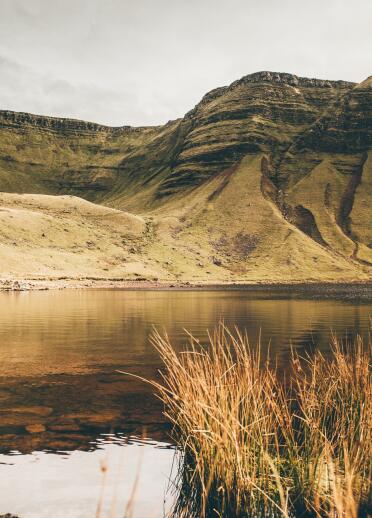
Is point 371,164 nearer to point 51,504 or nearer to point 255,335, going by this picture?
point 255,335

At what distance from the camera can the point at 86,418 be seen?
13211 millimetres

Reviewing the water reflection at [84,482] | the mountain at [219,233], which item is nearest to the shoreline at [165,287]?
the mountain at [219,233]

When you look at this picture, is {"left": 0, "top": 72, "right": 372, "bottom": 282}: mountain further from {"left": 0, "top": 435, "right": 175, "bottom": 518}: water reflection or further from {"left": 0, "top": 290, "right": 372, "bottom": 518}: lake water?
{"left": 0, "top": 435, "right": 175, "bottom": 518}: water reflection

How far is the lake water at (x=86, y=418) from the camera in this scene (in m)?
8.66

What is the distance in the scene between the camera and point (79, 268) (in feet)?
362

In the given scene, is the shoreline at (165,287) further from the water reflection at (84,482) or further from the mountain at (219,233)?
the water reflection at (84,482)

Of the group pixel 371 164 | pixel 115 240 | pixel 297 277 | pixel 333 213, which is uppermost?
pixel 371 164

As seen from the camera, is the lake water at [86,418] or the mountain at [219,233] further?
the mountain at [219,233]

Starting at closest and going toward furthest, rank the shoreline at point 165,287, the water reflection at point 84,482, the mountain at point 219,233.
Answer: the water reflection at point 84,482 < the shoreline at point 165,287 < the mountain at point 219,233

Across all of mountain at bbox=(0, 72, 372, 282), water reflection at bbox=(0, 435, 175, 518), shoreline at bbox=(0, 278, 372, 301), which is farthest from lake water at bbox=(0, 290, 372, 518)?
mountain at bbox=(0, 72, 372, 282)

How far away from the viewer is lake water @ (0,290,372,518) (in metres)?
8.66

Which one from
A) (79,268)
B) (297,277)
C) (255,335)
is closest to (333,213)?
(297,277)

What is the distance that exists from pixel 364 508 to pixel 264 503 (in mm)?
1459

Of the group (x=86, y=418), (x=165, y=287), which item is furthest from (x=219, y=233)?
(x=86, y=418)
